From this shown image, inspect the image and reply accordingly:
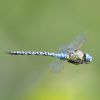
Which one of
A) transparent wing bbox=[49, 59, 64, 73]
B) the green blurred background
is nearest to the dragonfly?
transparent wing bbox=[49, 59, 64, 73]

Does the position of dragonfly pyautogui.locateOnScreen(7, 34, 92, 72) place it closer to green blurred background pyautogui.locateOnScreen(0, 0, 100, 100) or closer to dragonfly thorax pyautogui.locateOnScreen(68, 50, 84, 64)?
dragonfly thorax pyautogui.locateOnScreen(68, 50, 84, 64)

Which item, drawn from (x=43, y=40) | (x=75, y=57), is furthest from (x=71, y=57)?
(x=43, y=40)

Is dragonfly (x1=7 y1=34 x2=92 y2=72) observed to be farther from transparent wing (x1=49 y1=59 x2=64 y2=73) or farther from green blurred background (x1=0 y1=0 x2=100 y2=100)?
green blurred background (x1=0 y1=0 x2=100 y2=100)

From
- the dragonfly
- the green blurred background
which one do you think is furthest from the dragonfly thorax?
the green blurred background

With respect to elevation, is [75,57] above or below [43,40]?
below

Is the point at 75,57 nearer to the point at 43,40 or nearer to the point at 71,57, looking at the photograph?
the point at 71,57

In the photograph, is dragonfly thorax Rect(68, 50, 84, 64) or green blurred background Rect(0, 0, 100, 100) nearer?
dragonfly thorax Rect(68, 50, 84, 64)

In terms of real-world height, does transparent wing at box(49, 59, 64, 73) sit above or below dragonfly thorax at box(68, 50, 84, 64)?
below

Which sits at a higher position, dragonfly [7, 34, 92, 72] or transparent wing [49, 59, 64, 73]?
dragonfly [7, 34, 92, 72]

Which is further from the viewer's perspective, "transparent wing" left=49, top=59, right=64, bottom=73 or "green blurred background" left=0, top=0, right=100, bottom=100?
"green blurred background" left=0, top=0, right=100, bottom=100
